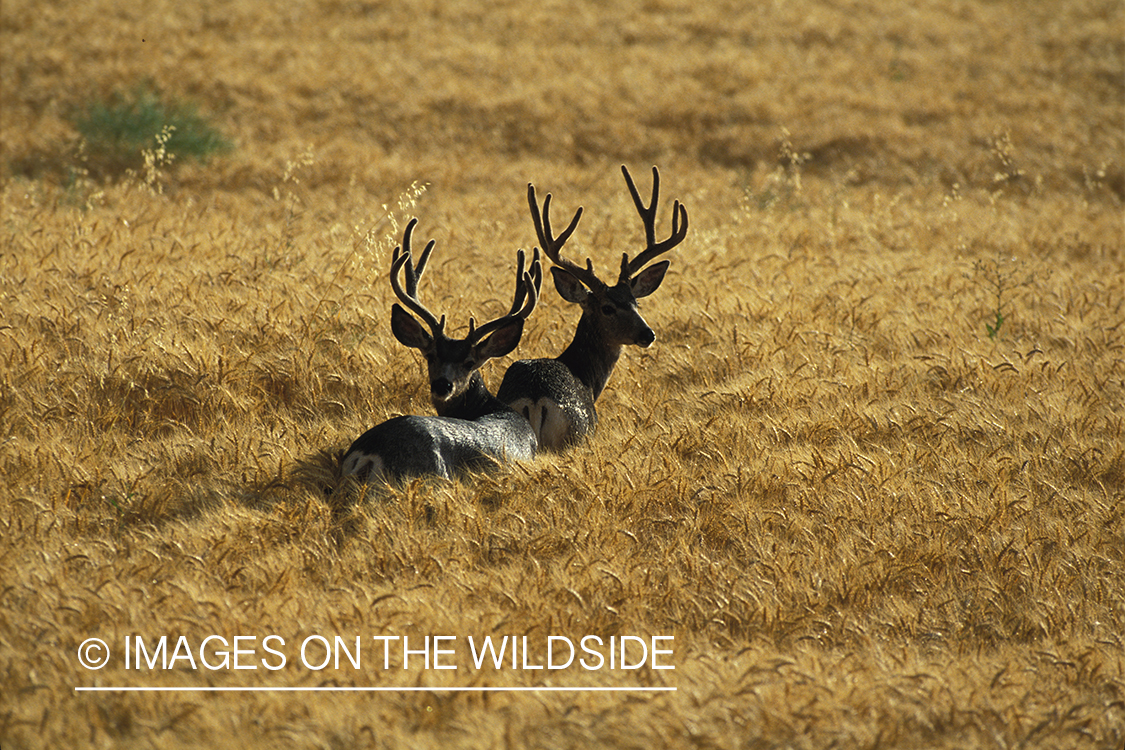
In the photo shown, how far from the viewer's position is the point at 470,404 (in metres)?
6.98

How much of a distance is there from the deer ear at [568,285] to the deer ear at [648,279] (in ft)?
1.52

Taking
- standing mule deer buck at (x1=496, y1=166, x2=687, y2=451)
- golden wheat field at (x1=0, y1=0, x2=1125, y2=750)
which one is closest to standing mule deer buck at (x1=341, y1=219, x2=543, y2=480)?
golden wheat field at (x1=0, y1=0, x2=1125, y2=750)

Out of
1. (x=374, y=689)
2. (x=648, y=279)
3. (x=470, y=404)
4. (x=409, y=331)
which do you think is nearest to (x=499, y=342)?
(x=470, y=404)

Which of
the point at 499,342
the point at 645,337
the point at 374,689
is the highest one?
the point at 499,342

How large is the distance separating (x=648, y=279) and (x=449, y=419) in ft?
8.68

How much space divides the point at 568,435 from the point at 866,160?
1326cm

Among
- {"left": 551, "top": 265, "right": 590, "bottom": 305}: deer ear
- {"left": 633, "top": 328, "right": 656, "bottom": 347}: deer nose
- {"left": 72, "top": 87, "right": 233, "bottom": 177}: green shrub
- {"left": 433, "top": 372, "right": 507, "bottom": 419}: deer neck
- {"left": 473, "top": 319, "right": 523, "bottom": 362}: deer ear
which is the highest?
{"left": 72, "top": 87, "right": 233, "bottom": 177}: green shrub

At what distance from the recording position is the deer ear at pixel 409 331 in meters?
6.82

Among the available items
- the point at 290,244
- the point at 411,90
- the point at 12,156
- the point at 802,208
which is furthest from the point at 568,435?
the point at 411,90

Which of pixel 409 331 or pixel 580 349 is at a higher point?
pixel 409 331

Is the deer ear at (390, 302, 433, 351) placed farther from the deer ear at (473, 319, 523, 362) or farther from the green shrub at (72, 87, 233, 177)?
the green shrub at (72, 87, 233, 177)

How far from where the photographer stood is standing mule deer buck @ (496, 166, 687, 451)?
23.8ft

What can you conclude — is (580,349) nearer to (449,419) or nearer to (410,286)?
(410,286)

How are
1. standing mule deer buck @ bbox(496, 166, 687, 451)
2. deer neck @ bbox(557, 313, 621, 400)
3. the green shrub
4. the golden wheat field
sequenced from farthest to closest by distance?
the green shrub → deer neck @ bbox(557, 313, 621, 400) → standing mule deer buck @ bbox(496, 166, 687, 451) → the golden wheat field
